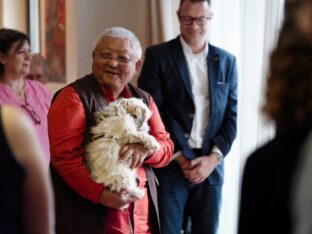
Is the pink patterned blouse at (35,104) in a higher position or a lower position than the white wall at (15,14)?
lower

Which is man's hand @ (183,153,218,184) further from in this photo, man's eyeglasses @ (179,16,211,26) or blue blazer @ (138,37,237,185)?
man's eyeglasses @ (179,16,211,26)

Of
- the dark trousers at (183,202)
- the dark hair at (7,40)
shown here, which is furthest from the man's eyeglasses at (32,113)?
the dark trousers at (183,202)

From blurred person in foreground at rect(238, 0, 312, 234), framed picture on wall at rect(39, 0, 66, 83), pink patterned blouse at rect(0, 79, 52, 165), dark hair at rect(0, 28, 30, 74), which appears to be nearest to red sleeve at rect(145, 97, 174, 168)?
pink patterned blouse at rect(0, 79, 52, 165)

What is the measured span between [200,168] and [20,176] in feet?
4.89

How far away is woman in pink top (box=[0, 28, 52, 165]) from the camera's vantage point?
2.69 m

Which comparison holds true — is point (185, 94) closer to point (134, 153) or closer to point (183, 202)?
point (183, 202)

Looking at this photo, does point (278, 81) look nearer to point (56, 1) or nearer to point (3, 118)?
point (3, 118)

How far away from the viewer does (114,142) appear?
1.79 m

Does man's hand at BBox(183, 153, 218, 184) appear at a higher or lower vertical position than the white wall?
lower

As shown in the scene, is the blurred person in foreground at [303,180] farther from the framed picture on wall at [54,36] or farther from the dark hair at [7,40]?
the framed picture on wall at [54,36]

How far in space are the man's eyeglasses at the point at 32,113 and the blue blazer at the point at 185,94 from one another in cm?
58

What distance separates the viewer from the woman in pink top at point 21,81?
269cm

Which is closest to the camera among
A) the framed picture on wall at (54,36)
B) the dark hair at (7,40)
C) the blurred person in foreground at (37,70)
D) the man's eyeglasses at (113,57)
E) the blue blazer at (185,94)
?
the man's eyeglasses at (113,57)

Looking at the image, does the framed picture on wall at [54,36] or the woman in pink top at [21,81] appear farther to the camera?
the framed picture on wall at [54,36]
